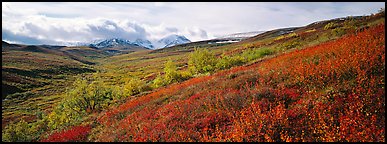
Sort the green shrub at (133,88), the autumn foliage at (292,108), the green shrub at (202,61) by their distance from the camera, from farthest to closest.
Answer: the green shrub at (202,61) → the green shrub at (133,88) → the autumn foliage at (292,108)

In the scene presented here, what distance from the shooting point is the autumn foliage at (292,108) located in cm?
929

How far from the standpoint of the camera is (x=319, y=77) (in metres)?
13.4

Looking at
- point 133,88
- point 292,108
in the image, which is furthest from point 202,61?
point 292,108

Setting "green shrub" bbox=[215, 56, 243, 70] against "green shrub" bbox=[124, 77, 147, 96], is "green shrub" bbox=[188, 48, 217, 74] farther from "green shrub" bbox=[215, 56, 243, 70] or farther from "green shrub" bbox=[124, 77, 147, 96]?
"green shrub" bbox=[124, 77, 147, 96]

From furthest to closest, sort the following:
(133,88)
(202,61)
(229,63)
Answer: (202,61)
(133,88)
(229,63)

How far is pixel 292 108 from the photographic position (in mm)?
11227

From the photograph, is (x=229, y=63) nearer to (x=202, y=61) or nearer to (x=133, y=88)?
(x=202, y=61)

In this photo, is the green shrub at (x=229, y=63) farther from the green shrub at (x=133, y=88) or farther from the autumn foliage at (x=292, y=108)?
the autumn foliage at (x=292, y=108)

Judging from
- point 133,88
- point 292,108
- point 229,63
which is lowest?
point 133,88

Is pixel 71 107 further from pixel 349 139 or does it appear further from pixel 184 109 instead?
pixel 349 139

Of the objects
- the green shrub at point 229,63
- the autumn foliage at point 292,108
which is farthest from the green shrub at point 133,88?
the autumn foliage at point 292,108

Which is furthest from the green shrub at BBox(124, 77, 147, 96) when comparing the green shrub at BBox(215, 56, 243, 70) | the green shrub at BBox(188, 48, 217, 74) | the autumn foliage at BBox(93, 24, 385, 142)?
the autumn foliage at BBox(93, 24, 385, 142)

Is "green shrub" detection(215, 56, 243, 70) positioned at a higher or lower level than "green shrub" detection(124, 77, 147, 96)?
higher

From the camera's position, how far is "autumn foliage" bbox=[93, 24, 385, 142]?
9.29 meters
